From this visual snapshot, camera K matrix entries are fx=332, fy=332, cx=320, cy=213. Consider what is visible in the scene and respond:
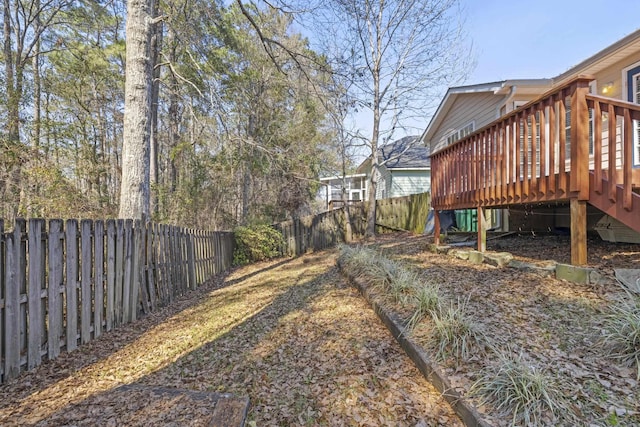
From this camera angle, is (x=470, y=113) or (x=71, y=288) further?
(x=470, y=113)

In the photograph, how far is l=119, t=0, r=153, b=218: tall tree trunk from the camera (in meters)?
5.18

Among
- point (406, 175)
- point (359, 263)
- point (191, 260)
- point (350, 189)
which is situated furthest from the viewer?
point (350, 189)

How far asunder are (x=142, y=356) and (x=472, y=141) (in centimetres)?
584

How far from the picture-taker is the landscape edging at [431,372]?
1925mm

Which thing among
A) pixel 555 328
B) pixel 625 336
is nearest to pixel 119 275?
pixel 555 328

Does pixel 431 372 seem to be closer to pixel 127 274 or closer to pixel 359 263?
pixel 359 263

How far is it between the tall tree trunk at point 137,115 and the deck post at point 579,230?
19.0ft

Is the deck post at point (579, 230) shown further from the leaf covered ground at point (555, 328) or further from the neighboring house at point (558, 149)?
the leaf covered ground at point (555, 328)

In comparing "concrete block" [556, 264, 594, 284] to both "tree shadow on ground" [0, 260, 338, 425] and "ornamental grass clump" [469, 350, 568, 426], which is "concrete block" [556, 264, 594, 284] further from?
"tree shadow on ground" [0, 260, 338, 425]

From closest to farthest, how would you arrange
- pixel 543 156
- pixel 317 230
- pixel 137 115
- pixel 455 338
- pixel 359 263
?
1. pixel 455 338
2. pixel 543 156
3. pixel 137 115
4. pixel 359 263
5. pixel 317 230

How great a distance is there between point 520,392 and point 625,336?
106cm

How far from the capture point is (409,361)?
2.73 meters

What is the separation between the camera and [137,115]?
530 centimetres

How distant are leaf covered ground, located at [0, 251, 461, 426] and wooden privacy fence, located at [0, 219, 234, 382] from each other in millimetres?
193
